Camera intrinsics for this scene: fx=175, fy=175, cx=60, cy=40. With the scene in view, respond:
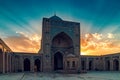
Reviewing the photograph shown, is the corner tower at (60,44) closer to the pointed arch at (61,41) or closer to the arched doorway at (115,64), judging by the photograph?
the pointed arch at (61,41)

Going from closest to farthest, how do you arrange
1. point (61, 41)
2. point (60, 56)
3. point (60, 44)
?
1. point (60, 44)
2. point (61, 41)
3. point (60, 56)

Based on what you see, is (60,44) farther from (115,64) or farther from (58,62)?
(115,64)

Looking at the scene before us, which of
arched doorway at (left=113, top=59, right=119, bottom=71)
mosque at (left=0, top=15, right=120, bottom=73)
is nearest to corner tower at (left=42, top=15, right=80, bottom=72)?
mosque at (left=0, top=15, right=120, bottom=73)

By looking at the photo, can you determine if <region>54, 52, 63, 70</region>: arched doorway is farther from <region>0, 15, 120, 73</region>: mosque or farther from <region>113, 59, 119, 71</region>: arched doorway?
<region>113, 59, 119, 71</region>: arched doorway

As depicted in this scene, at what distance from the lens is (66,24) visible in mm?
34375

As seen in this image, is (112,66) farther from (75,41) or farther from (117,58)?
(75,41)

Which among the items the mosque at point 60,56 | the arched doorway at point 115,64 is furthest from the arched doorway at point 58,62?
the arched doorway at point 115,64

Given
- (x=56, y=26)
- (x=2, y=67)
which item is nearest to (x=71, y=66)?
(x=56, y=26)

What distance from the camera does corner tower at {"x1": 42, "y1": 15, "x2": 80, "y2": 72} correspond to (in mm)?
30531

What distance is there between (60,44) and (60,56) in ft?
8.70

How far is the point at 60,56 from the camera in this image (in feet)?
122

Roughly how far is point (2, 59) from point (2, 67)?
1124mm

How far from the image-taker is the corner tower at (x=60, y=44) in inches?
1202

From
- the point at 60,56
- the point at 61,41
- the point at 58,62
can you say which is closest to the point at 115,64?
the point at 60,56
